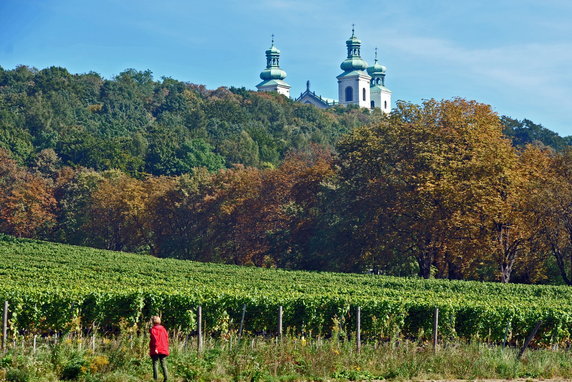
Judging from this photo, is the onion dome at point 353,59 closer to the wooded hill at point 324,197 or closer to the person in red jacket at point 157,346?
the wooded hill at point 324,197

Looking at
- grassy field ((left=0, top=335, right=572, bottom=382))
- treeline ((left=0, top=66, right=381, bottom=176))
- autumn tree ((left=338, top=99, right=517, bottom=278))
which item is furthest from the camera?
treeline ((left=0, top=66, right=381, bottom=176))

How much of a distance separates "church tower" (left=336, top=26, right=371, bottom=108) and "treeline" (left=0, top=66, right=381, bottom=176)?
1841 cm

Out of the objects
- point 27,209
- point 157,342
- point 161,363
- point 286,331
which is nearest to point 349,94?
point 27,209

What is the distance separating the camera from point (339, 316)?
2788 cm

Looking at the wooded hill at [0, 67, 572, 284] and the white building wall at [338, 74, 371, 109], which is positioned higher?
the white building wall at [338, 74, 371, 109]

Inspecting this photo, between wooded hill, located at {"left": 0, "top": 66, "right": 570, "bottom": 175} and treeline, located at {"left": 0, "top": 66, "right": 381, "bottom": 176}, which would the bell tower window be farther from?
wooded hill, located at {"left": 0, "top": 66, "right": 570, "bottom": 175}

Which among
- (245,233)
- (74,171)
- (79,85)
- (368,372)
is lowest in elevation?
(368,372)

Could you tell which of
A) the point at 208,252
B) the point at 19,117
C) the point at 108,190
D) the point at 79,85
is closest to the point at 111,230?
the point at 108,190

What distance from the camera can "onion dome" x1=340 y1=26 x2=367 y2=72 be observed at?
196750 mm

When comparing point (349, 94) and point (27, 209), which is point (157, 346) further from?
point (349, 94)

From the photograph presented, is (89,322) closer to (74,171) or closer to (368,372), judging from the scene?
(368,372)

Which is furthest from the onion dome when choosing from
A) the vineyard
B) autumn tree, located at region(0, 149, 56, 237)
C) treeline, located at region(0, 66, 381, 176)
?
the vineyard

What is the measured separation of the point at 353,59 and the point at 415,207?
14718cm

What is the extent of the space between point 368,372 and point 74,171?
277 ft
